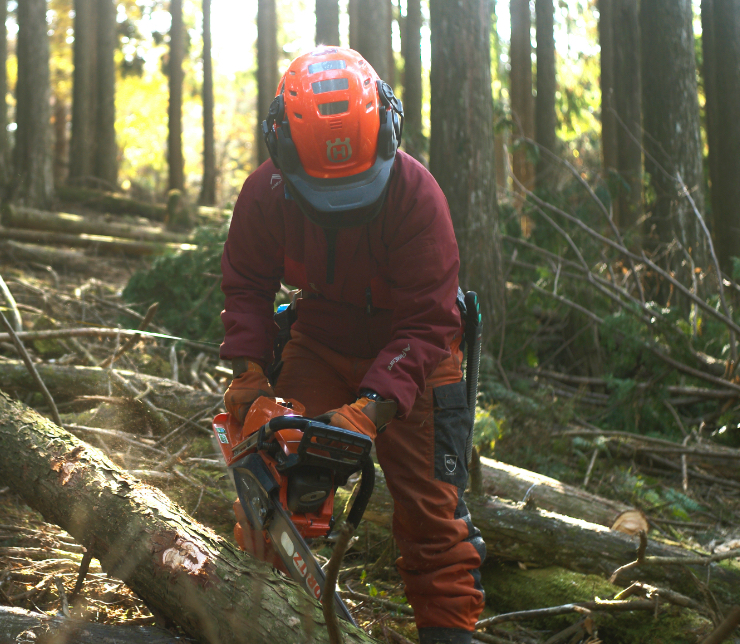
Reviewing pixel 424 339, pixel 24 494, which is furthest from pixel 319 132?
pixel 24 494

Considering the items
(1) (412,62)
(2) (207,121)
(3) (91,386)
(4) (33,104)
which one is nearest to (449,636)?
(3) (91,386)

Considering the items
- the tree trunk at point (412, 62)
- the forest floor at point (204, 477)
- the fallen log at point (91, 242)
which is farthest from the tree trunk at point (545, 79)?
the forest floor at point (204, 477)

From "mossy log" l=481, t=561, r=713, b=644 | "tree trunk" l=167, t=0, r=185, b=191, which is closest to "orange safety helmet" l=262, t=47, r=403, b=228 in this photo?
"mossy log" l=481, t=561, r=713, b=644

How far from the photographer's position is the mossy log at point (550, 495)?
3420 millimetres

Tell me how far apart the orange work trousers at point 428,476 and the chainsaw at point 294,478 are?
0.37m

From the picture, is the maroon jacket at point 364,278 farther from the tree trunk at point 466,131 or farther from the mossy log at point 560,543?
the tree trunk at point 466,131

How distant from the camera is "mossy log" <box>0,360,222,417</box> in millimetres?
3896

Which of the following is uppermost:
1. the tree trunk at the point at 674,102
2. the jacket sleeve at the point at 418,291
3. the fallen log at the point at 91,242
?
the tree trunk at the point at 674,102

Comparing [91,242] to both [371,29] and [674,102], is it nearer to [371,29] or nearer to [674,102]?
[371,29]

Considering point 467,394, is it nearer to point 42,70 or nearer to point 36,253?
Result: point 36,253

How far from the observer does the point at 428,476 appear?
243 cm

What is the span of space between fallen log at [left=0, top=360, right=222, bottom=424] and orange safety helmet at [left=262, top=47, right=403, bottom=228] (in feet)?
6.46

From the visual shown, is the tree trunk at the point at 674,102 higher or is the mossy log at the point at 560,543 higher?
the tree trunk at the point at 674,102

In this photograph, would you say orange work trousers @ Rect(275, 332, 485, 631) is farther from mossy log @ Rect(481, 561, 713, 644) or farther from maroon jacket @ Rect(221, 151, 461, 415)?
mossy log @ Rect(481, 561, 713, 644)
